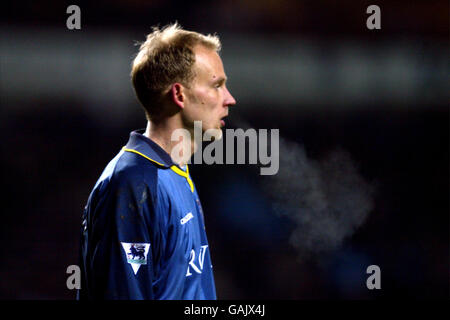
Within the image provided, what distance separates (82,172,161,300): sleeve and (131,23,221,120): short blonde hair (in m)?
0.29

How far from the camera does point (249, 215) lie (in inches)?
123

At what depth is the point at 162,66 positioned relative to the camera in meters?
1.54

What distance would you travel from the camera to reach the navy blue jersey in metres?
1.33

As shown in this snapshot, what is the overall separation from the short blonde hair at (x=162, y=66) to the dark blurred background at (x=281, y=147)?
1.42 metres

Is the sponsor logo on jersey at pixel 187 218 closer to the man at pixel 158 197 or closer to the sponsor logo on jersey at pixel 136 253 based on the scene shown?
the man at pixel 158 197

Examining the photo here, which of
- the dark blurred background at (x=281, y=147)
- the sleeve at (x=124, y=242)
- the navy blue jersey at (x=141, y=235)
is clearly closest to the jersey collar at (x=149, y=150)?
the navy blue jersey at (x=141, y=235)

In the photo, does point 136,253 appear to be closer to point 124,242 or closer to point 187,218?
point 124,242

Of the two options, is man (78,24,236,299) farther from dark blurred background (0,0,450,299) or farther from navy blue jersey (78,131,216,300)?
dark blurred background (0,0,450,299)

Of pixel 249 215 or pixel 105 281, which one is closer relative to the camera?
pixel 105 281

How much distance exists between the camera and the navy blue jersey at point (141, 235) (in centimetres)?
133

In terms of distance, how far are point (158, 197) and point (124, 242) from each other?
15 centimetres
